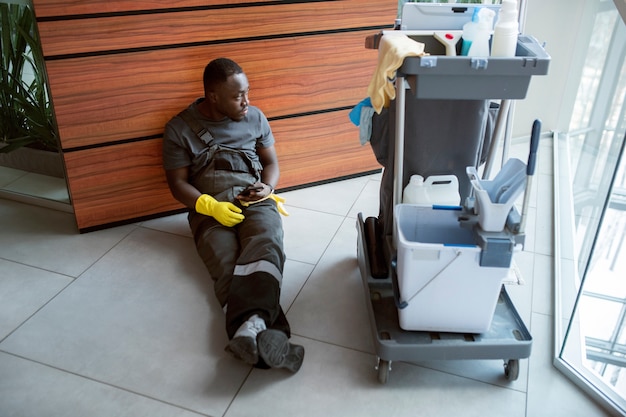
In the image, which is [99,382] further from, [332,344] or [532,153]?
[532,153]

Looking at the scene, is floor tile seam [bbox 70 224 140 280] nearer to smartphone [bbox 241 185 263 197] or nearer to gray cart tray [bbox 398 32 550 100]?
smartphone [bbox 241 185 263 197]

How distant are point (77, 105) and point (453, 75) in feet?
5.03

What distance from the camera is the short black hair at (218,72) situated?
7.15 feet

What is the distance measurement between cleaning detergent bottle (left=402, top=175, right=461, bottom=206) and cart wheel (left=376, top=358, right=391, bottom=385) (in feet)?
1.70

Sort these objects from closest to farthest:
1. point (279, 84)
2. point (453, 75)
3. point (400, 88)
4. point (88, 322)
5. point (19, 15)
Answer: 1. point (453, 75)
2. point (400, 88)
3. point (88, 322)
4. point (19, 15)
5. point (279, 84)

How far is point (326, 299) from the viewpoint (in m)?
2.09

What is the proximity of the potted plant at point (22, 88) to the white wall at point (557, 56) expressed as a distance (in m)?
2.41

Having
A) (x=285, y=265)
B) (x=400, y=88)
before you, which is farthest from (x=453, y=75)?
(x=285, y=265)

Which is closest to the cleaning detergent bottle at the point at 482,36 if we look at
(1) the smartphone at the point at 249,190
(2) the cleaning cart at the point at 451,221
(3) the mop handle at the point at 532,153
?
(2) the cleaning cart at the point at 451,221

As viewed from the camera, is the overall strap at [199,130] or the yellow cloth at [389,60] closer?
the yellow cloth at [389,60]

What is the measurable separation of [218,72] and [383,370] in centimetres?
125

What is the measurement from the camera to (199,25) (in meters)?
2.37

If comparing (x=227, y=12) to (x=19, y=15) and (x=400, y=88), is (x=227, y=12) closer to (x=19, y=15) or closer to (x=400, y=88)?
(x=19, y=15)

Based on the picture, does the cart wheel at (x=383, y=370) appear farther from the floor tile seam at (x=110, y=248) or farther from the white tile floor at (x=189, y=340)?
the floor tile seam at (x=110, y=248)
